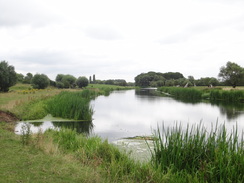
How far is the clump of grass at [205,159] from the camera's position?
409 cm

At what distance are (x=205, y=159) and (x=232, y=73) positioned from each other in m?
54.1

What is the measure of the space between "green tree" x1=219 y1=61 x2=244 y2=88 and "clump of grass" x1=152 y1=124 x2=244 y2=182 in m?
52.8

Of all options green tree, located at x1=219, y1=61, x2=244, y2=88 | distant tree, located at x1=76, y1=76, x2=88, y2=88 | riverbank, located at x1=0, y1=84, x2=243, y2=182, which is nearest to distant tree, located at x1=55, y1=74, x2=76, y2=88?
distant tree, located at x1=76, y1=76, x2=88, y2=88

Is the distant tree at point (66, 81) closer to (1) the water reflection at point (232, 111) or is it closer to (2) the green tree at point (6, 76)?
(2) the green tree at point (6, 76)

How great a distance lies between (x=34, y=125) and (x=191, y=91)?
29422 mm

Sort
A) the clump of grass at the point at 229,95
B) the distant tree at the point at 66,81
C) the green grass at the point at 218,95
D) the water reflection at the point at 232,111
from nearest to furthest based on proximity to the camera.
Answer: the water reflection at the point at 232,111, the clump of grass at the point at 229,95, the green grass at the point at 218,95, the distant tree at the point at 66,81

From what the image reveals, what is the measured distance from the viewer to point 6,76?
27156mm

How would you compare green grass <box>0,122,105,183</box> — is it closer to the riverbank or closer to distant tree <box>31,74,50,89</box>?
the riverbank

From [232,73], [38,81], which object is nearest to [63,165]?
[38,81]

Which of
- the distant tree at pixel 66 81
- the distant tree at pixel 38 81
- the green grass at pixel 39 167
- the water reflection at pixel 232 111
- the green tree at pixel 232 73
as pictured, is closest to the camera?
the green grass at pixel 39 167

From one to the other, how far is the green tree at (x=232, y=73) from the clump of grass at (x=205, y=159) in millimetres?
52844

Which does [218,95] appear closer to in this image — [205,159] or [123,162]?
→ [205,159]

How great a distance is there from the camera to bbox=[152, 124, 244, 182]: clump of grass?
4086mm

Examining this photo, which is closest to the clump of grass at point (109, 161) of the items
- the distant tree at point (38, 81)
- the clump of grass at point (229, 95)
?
the clump of grass at point (229, 95)
